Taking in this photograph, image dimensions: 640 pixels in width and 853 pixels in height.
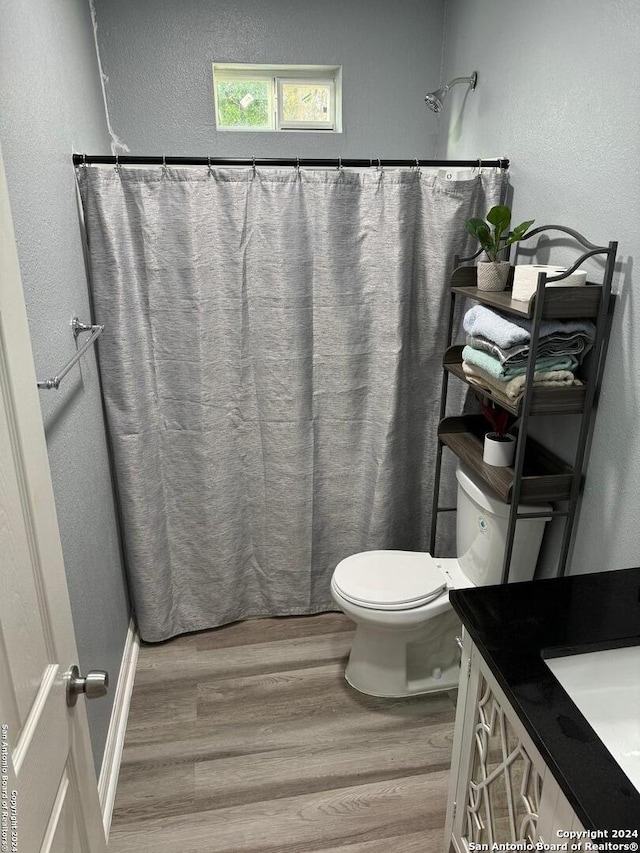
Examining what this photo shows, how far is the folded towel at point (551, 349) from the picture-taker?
1.60m

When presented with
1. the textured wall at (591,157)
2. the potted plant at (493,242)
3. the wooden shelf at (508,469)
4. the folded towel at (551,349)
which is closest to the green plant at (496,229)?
the potted plant at (493,242)

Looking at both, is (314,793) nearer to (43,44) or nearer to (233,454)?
(233,454)

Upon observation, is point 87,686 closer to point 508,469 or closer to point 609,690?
point 609,690

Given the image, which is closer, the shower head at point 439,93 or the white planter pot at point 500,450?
the white planter pot at point 500,450

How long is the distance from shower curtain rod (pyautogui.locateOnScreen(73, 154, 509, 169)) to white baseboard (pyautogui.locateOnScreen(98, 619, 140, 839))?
168 cm

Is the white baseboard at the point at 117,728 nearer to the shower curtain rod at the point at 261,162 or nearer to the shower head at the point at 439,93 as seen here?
the shower curtain rod at the point at 261,162

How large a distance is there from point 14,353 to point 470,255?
5.79 ft

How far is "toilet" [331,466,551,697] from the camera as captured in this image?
6.28 ft

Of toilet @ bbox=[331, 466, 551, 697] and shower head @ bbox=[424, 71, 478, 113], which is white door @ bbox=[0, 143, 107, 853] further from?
shower head @ bbox=[424, 71, 478, 113]

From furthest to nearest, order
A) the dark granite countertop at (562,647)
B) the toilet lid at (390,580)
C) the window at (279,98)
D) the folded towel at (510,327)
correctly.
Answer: the window at (279,98), the toilet lid at (390,580), the folded towel at (510,327), the dark granite countertop at (562,647)

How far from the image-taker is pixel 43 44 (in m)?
1.59

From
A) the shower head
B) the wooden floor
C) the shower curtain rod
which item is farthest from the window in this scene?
the wooden floor

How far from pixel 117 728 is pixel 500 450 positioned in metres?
1.51

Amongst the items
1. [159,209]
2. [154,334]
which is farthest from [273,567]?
[159,209]
